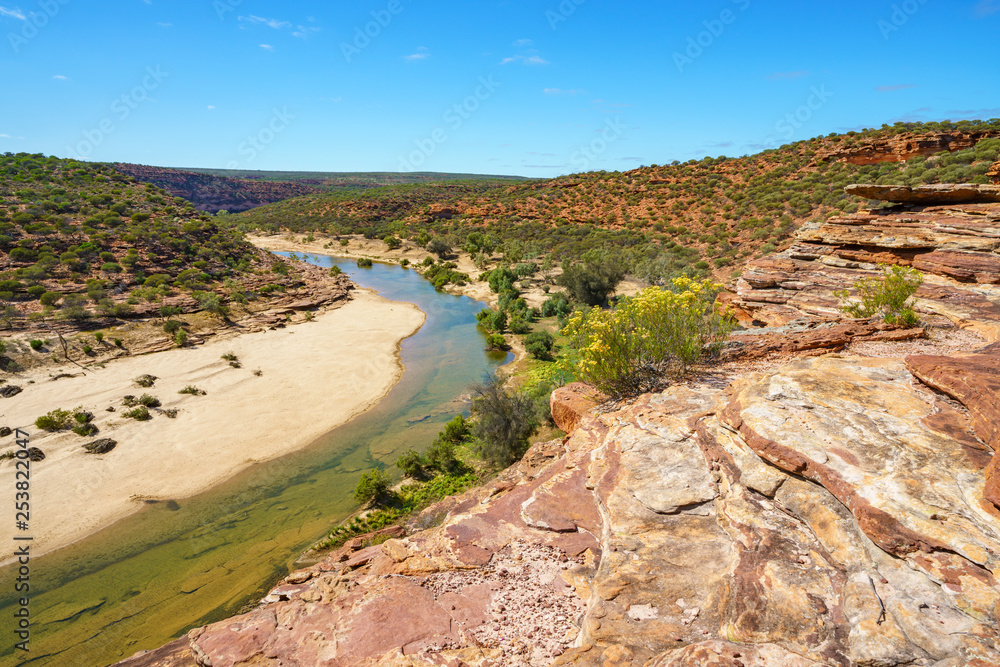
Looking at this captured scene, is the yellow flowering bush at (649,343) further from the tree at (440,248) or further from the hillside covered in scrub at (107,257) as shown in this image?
the tree at (440,248)

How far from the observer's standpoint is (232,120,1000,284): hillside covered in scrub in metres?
37.1

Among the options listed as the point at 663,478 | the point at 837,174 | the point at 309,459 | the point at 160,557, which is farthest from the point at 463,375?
the point at 837,174

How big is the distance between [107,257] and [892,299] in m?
46.2

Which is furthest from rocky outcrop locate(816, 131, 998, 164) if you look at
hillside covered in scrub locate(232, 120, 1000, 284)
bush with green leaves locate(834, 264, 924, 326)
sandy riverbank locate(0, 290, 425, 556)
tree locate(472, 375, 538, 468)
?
sandy riverbank locate(0, 290, 425, 556)

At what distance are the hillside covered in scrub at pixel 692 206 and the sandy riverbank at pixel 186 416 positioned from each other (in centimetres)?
2439

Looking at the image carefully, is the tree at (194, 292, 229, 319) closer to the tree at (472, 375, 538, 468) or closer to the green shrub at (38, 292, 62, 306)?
the green shrub at (38, 292, 62, 306)

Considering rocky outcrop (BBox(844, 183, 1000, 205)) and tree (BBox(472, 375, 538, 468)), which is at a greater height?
rocky outcrop (BBox(844, 183, 1000, 205))

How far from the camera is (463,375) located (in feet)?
83.7

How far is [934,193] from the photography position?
15430 millimetres

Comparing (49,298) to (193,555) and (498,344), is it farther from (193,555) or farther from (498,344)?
(498,344)

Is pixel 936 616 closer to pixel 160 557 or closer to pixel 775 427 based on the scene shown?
pixel 775 427

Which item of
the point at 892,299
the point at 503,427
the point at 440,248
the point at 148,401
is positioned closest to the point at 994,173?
the point at 892,299

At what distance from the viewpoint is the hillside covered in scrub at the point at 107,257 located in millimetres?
27656

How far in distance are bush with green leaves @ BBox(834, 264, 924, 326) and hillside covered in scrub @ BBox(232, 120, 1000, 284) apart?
18313 mm
